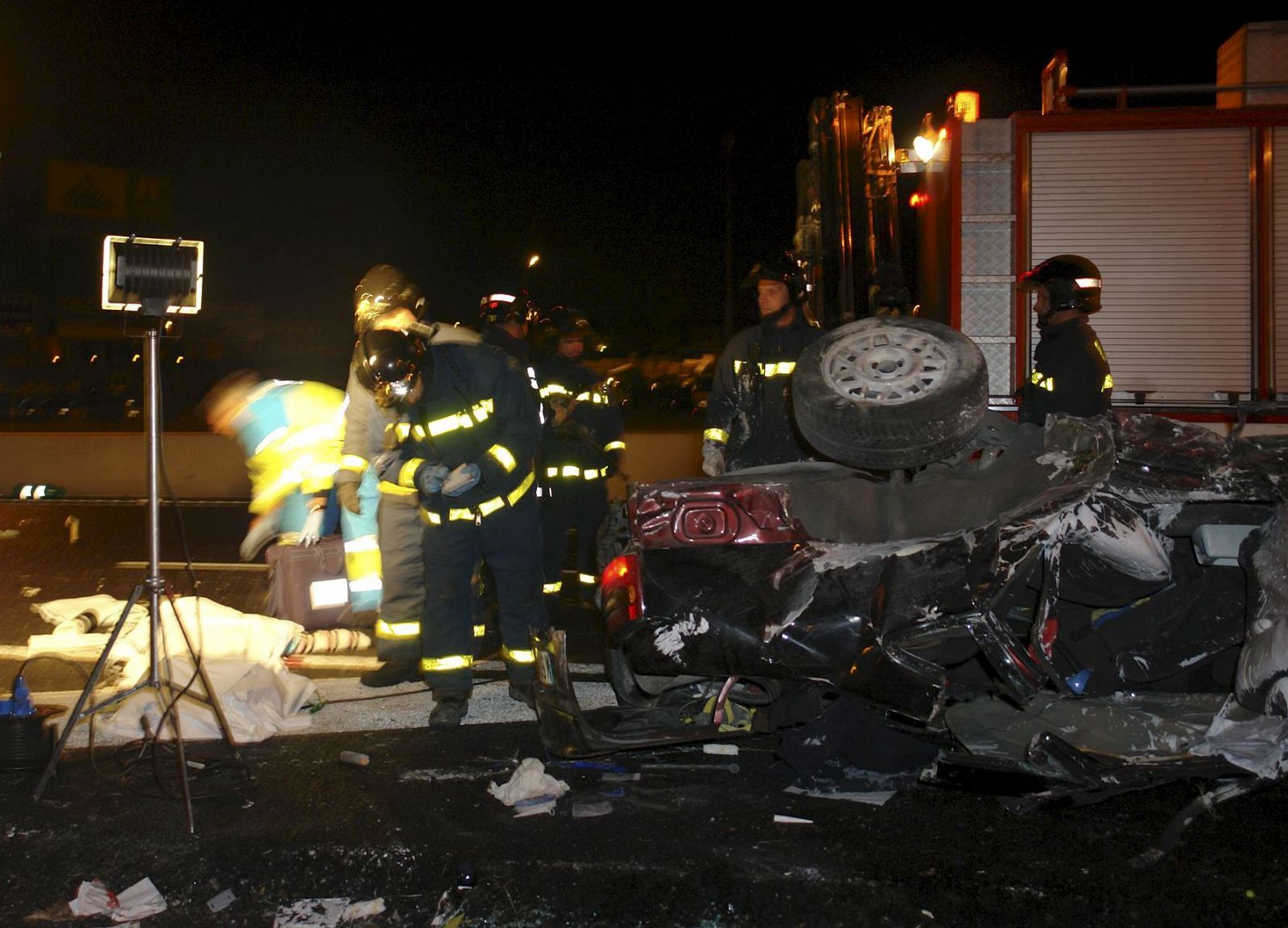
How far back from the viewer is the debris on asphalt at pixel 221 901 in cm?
320

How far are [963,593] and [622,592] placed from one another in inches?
40.9

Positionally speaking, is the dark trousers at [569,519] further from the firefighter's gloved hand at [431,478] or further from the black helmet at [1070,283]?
the black helmet at [1070,283]

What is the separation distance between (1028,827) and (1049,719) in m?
0.38

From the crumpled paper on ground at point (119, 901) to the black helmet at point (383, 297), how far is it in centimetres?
286

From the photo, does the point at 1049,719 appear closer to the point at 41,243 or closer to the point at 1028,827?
the point at 1028,827

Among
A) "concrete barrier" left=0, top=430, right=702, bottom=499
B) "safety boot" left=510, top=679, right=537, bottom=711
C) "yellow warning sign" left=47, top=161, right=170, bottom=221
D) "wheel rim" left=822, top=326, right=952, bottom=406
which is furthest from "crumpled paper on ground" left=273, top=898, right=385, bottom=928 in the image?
"yellow warning sign" left=47, top=161, right=170, bottom=221

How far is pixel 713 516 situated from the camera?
3.55 metres

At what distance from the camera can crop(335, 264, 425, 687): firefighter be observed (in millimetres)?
5477

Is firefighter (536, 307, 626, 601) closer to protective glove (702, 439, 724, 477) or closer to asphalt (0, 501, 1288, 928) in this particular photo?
protective glove (702, 439, 724, 477)

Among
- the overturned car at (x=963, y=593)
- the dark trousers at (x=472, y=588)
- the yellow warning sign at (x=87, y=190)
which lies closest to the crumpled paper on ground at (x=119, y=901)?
the overturned car at (x=963, y=593)

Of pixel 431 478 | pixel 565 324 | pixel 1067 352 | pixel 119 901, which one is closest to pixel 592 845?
pixel 119 901

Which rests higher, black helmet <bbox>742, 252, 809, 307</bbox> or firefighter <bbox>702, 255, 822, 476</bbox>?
black helmet <bbox>742, 252, 809, 307</bbox>

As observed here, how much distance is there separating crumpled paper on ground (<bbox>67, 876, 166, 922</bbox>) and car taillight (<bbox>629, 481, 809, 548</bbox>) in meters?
1.73

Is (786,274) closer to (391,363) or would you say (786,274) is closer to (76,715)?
(391,363)
